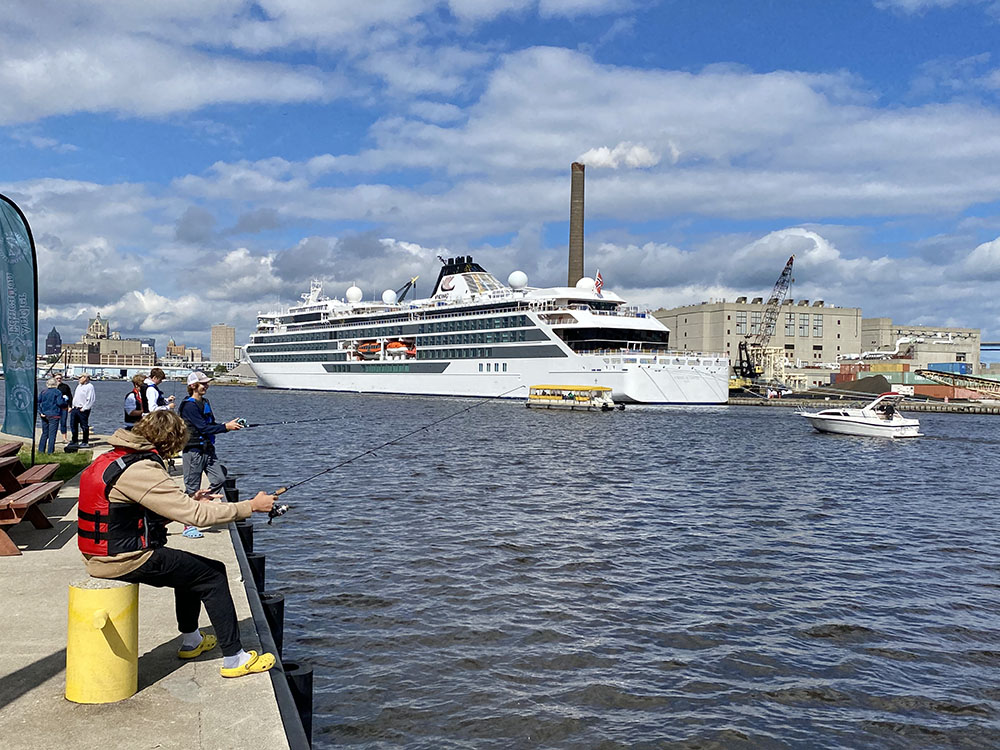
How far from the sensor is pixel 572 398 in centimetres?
5719

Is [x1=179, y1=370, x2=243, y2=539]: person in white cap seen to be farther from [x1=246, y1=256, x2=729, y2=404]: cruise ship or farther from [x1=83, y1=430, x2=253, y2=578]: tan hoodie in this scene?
[x1=246, y1=256, x2=729, y2=404]: cruise ship

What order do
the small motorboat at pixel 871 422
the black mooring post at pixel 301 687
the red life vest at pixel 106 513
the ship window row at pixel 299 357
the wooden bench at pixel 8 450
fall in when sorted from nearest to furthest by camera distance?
1. the red life vest at pixel 106 513
2. the black mooring post at pixel 301 687
3. the wooden bench at pixel 8 450
4. the small motorboat at pixel 871 422
5. the ship window row at pixel 299 357

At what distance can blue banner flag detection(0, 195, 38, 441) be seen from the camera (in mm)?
11008

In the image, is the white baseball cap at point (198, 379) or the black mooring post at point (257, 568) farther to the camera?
the white baseball cap at point (198, 379)

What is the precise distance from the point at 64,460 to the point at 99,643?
11.3 m

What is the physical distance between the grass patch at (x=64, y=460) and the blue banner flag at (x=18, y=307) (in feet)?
6.62

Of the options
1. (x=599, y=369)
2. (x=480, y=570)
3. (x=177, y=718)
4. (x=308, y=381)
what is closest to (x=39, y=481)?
(x=480, y=570)

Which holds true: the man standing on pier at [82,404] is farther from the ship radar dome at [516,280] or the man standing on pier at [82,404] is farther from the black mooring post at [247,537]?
the ship radar dome at [516,280]

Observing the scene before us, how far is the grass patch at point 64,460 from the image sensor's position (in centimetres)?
1322

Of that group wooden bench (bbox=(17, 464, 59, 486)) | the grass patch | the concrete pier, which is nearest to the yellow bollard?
wooden bench (bbox=(17, 464, 59, 486))

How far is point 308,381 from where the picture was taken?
95.7 metres

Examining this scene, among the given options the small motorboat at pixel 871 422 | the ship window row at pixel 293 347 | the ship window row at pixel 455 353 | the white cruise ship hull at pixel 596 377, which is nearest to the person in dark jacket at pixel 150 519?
the small motorboat at pixel 871 422

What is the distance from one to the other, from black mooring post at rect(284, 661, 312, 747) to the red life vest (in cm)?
137

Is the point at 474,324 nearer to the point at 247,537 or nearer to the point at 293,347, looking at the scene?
the point at 293,347
